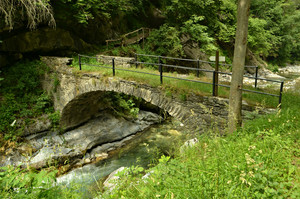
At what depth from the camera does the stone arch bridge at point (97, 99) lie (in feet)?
19.5

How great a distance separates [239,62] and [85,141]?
8.52m

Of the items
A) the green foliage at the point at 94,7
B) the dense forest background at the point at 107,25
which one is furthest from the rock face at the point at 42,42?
the green foliage at the point at 94,7

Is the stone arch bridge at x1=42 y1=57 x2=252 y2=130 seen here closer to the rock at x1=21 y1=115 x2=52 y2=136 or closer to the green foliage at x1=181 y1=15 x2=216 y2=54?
the rock at x1=21 y1=115 x2=52 y2=136

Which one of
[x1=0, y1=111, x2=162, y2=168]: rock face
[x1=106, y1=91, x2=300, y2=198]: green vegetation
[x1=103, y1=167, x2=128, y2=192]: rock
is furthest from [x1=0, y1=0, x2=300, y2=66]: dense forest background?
[x1=106, y1=91, x2=300, y2=198]: green vegetation

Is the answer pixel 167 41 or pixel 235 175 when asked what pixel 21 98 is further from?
pixel 235 175

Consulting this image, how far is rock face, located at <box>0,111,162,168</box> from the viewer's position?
8.68m

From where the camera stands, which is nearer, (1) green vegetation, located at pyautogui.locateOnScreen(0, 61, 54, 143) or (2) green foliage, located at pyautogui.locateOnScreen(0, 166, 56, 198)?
(2) green foliage, located at pyautogui.locateOnScreen(0, 166, 56, 198)

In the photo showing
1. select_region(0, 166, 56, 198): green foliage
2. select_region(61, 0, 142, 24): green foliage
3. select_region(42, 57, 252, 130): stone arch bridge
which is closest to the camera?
select_region(0, 166, 56, 198): green foliage

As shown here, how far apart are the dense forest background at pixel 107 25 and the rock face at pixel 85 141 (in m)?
4.85

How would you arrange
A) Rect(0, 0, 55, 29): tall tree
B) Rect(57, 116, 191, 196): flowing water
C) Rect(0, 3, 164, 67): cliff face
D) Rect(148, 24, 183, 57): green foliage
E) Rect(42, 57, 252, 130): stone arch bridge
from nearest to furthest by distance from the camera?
Rect(42, 57, 252, 130): stone arch bridge
Rect(57, 116, 191, 196): flowing water
Rect(0, 0, 55, 29): tall tree
Rect(0, 3, 164, 67): cliff face
Rect(148, 24, 183, 57): green foliage

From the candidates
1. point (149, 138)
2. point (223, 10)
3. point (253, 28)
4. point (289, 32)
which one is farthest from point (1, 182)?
point (289, 32)

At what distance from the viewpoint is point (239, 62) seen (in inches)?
171

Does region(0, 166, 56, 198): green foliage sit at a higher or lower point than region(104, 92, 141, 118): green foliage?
higher

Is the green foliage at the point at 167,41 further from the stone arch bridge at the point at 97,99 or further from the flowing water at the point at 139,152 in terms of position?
the stone arch bridge at the point at 97,99
